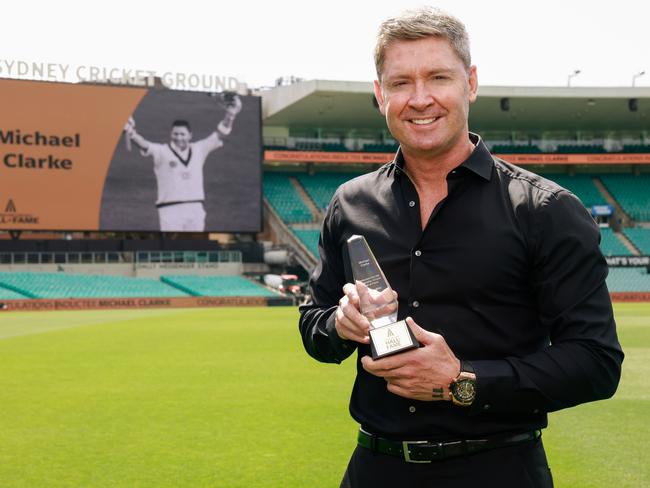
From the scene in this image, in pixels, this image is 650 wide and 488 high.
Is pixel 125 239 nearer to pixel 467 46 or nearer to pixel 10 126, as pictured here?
pixel 10 126

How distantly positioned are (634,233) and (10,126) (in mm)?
42261

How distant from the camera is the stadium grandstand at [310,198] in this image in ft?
159

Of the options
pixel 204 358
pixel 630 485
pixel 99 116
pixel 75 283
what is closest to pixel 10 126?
pixel 99 116

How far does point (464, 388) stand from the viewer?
95.7 inches

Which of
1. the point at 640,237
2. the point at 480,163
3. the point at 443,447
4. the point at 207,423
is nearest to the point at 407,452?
the point at 443,447

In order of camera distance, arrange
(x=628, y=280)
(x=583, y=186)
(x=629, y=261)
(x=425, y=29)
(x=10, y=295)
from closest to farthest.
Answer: (x=425, y=29) → (x=10, y=295) → (x=628, y=280) → (x=629, y=261) → (x=583, y=186)

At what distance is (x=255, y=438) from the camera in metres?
8.48

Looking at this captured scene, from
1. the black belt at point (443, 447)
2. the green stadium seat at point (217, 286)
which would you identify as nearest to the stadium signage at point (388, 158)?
the green stadium seat at point (217, 286)

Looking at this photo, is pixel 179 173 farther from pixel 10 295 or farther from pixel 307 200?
pixel 307 200

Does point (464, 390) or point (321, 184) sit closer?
point (464, 390)

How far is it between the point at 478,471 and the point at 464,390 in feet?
1.17

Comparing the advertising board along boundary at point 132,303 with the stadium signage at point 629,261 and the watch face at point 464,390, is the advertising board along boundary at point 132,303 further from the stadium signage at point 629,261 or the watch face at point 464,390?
the watch face at point 464,390

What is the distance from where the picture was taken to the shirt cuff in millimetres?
2738

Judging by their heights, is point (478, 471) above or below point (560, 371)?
below
